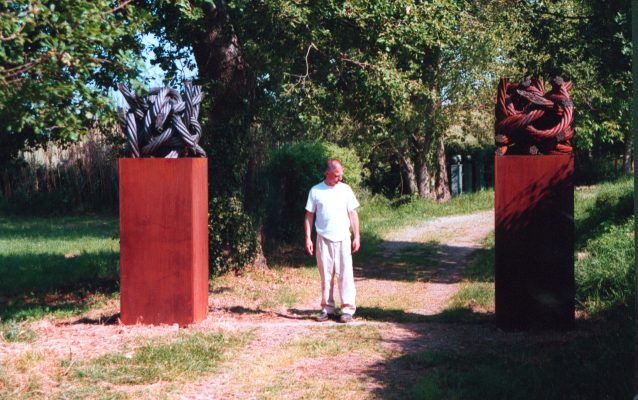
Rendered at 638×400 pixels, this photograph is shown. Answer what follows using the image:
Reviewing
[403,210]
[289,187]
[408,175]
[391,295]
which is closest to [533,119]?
[391,295]

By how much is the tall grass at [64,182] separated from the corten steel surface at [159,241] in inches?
700

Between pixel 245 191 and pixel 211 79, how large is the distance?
2072 millimetres

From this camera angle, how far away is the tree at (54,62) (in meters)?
7.51

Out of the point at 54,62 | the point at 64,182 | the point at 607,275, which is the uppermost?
the point at 54,62

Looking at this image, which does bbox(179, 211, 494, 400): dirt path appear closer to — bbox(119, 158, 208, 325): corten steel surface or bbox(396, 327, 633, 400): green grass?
bbox(396, 327, 633, 400): green grass

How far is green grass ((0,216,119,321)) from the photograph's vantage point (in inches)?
457

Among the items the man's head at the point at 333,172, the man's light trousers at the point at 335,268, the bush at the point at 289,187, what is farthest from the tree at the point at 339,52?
the man's light trousers at the point at 335,268

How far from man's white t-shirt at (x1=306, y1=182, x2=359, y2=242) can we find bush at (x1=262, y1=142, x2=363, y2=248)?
22.9 feet

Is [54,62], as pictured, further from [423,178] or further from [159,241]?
[423,178]

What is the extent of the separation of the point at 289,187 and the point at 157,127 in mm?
8252

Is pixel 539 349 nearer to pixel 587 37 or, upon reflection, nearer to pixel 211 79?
pixel 587 37

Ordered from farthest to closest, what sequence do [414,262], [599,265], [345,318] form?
[414,262] < [599,265] < [345,318]

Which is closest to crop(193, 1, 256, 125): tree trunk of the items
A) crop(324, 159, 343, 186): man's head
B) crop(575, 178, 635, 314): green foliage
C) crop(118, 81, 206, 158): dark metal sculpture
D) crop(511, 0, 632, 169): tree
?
crop(118, 81, 206, 158): dark metal sculpture

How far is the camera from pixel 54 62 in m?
7.75
